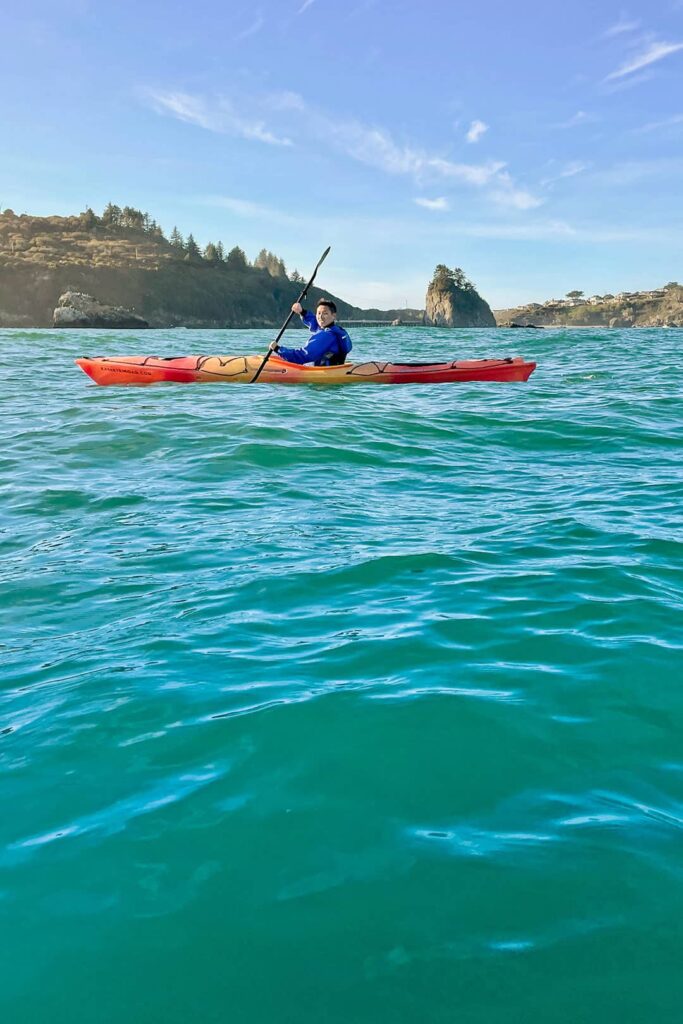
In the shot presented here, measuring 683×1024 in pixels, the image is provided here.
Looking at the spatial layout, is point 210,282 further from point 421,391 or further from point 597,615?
point 597,615

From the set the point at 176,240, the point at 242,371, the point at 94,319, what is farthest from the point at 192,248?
the point at 242,371

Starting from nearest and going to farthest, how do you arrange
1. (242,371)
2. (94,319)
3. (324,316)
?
(324,316) → (242,371) → (94,319)

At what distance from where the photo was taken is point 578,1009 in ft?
5.69

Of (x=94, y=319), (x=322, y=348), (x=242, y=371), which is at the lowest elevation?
(x=242, y=371)

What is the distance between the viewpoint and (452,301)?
172 meters

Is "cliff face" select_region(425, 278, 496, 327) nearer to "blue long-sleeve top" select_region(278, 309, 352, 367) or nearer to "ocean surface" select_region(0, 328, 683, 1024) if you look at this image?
"blue long-sleeve top" select_region(278, 309, 352, 367)

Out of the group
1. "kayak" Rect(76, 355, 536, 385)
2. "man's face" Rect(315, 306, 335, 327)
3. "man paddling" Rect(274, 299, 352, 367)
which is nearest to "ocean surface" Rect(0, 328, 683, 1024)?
"man's face" Rect(315, 306, 335, 327)

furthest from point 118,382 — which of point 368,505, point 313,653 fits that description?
point 313,653

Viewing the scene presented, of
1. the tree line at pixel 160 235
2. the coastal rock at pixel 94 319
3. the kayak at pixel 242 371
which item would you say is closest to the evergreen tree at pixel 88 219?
the tree line at pixel 160 235

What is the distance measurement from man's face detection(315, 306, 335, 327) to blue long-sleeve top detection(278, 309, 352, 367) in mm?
104

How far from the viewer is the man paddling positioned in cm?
1398

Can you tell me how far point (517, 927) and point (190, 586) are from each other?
279 centimetres

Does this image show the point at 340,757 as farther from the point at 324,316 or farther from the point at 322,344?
the point at 322,344

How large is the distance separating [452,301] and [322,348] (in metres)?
165
